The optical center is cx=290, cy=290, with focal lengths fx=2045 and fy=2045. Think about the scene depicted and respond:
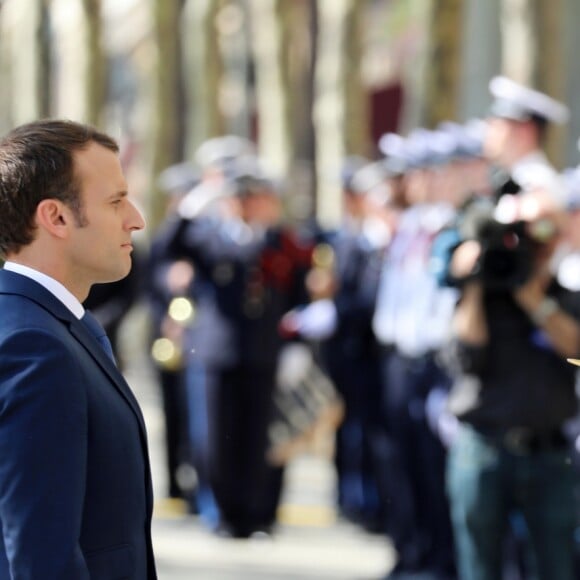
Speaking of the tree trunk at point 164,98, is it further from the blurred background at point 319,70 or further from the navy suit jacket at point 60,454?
the navy suit jacket at point 60,454

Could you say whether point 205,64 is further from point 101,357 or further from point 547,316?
point 101,357

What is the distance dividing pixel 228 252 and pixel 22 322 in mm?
7187

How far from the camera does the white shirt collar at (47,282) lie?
11.7 feet

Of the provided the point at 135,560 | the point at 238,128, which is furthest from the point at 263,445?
the point at 238,128

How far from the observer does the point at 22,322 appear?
3.44 meters

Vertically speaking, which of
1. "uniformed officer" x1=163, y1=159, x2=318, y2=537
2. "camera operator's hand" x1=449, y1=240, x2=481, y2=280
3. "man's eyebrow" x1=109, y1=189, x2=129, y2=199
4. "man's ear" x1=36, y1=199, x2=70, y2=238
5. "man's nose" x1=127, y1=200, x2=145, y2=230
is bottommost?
"uniformed officer" x1=163, y1=159, x2=318, y2=537

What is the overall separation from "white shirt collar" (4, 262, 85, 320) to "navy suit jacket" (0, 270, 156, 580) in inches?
0.5

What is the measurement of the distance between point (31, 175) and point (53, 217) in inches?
3.2

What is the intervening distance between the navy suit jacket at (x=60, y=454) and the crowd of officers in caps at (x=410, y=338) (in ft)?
8.38

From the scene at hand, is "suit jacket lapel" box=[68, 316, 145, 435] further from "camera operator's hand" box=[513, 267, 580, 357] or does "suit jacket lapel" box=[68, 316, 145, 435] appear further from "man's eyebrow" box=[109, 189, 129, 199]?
"camera operator's hand" box=[513, 267, 580, 357]

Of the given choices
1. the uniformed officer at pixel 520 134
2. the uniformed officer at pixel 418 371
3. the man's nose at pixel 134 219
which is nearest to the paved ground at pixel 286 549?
the uniformed officer at pixel 418 371

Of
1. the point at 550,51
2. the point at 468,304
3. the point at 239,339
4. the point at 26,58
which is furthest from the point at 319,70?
the point at 468,304

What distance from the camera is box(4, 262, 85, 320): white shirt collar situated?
3553 mm

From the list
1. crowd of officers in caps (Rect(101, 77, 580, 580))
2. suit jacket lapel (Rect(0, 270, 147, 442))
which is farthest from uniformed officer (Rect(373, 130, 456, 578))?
suit jacket lapel (Rect(0, 270, 147, 442))
